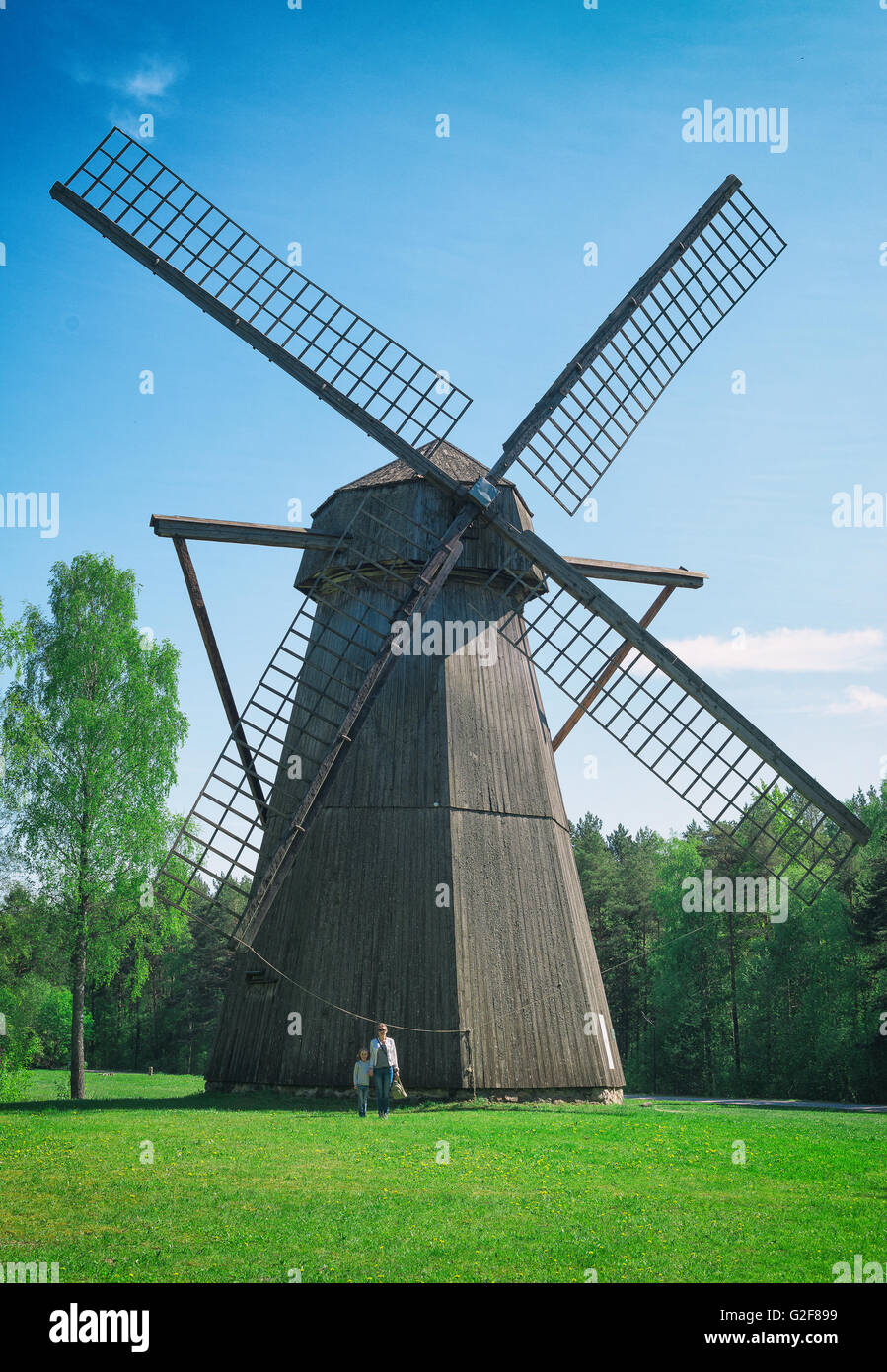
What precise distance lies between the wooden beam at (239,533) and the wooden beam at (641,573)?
506 centimetres

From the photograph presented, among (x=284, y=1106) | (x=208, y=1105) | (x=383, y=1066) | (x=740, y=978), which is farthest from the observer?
(x=740, y=978)

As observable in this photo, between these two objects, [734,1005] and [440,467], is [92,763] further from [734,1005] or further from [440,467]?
[734,1005]

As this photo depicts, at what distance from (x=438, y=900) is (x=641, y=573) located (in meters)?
8.03

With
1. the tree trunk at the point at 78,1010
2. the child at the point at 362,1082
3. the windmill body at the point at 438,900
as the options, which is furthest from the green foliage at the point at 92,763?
the child at the point at 362,1082

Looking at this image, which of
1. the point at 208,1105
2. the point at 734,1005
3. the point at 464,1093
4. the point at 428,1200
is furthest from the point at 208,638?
the point at 734,1005

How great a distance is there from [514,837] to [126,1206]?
11.5 m

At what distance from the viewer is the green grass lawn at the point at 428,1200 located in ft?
23.7

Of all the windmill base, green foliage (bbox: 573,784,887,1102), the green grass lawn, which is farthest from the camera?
green foliage (bbox: 573,784,887,1102)

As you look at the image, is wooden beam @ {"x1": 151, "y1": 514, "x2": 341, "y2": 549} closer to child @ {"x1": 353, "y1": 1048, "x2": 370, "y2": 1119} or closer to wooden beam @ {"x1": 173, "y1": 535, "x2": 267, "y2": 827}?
wooden beam @ {"x1": 173, "y1": 535, "x2": 267, "y2": 827}

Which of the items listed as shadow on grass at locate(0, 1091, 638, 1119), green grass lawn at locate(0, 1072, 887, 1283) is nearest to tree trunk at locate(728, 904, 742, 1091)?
shadow on grass at locate(0, 1091, 638, 1119)

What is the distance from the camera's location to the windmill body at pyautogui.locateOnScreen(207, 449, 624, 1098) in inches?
711

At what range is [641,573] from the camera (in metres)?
22.2

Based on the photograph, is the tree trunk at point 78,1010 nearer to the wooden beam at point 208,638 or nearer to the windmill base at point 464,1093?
the windmill base at point 464,1093

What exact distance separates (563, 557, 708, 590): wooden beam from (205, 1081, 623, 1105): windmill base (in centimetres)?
964
